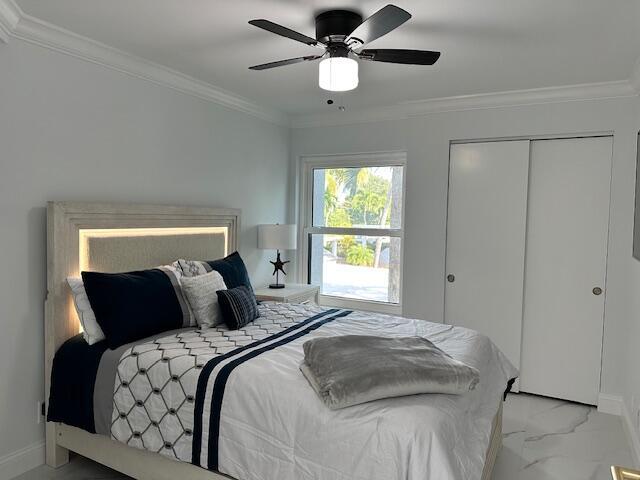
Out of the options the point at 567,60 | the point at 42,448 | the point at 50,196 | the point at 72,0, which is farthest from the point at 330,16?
the point at 42,448

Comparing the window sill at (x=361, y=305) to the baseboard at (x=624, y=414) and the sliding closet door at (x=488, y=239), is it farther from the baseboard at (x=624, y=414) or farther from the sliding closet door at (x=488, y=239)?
the baseboard at (x=624, y=414)

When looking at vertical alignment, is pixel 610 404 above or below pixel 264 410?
below

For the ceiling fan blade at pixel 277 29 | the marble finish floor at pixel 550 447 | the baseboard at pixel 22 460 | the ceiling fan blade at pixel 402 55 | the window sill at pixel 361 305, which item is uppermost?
the ceiling fan blade at pixel 277 29

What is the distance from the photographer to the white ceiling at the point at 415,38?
2168 mm

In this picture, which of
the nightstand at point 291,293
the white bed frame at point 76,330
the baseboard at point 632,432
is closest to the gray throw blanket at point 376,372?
the white bed frame at point 76,330

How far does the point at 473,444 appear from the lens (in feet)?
5.78

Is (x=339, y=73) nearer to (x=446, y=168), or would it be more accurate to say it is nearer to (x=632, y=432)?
(x=446, y=168)

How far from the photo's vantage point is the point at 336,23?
2203 millimetres

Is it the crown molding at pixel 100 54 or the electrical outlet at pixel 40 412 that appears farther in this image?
the electrical outlet at pixel 40 412

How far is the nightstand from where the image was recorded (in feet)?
12.8

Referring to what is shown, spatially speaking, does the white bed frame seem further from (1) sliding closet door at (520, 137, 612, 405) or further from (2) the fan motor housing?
(2) the fan motor housing

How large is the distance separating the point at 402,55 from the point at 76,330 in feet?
7.63

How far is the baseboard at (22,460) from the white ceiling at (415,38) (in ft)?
7.55

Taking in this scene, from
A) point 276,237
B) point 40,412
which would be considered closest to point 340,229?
point 276,237
